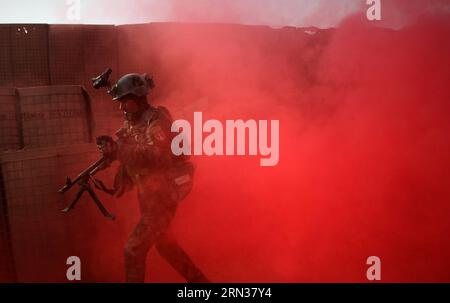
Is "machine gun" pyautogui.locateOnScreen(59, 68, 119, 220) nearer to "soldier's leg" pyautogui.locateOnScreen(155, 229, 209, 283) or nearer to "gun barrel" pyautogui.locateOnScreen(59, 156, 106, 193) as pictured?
"gun barrel" pyautogui.locateOnScreen(59, 156, 106, 193)

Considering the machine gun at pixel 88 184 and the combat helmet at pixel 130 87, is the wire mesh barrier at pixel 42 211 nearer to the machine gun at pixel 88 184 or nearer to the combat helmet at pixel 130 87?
the machine gun at pixel 88 184

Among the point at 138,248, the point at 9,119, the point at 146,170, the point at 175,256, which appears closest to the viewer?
the point at 138,248

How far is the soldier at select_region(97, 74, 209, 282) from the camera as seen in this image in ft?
11.2

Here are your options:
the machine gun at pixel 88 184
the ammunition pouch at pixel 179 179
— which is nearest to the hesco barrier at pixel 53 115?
the machine gun at pixel 88 184

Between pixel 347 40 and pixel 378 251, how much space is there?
187 cm

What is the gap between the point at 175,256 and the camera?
3.68 m

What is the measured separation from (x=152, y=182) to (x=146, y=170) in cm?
11

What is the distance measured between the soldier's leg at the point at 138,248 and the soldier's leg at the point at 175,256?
0.16 m

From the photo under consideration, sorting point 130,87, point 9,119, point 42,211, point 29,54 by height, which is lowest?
point 42,211

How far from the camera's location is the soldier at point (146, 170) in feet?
11.2

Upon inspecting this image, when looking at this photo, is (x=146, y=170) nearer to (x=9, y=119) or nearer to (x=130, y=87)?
(x=130, y=87)

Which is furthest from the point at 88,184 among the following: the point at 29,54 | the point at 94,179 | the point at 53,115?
the point at 29,54

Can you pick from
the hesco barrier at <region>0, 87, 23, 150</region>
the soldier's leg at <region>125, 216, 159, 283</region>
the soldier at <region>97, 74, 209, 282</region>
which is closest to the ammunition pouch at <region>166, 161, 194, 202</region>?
the soldier at <region>97, 74, 209, 282</region>
